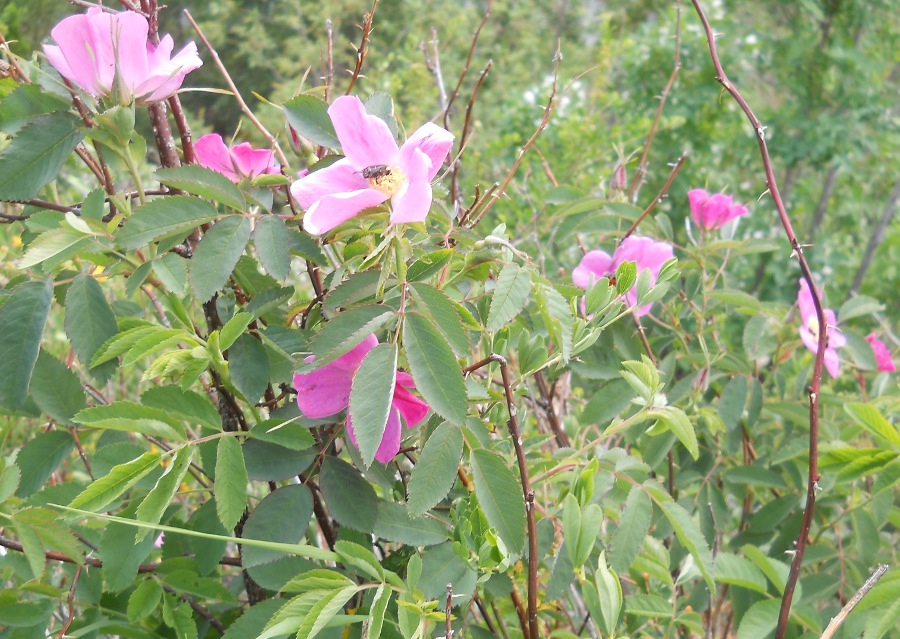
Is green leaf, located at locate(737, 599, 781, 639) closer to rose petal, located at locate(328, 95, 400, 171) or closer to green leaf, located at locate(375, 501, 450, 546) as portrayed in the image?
green leaf, located at locate(375, 501, 450, 546)

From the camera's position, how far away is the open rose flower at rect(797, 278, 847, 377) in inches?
39.4

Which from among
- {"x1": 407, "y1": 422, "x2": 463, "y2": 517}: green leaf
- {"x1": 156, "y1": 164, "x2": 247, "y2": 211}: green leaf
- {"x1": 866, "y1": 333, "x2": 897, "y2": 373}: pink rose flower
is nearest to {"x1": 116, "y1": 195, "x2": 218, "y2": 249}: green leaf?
{"x1": 156, "y1": 164, "x2": 247, "y2": 211}: green leaf

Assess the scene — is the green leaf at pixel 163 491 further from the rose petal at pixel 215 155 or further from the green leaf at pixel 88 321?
the rose petal at pixel 215 155

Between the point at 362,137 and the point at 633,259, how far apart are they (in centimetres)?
43

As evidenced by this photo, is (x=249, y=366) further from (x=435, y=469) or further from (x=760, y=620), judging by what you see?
(x=760, y=620)

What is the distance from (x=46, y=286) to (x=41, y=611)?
0.82 feet

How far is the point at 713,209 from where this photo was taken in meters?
→ 1.07

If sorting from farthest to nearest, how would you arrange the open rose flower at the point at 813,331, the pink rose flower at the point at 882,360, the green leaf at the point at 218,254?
1. the pink rose flower at the point at 882,360
2. the open rose flower at the point at 813,331
3. the green leaf at the point at 218,254

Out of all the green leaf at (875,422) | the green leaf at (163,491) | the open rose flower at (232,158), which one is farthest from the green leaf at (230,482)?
the green leaf at (875,422)

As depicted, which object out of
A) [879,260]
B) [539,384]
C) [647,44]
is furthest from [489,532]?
[879,260]

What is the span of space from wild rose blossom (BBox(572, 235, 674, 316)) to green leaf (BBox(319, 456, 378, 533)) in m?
0.33

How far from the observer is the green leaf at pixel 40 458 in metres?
0.68

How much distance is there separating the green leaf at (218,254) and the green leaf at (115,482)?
0.11m

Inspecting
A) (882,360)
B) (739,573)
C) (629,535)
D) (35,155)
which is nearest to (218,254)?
(35,155)
